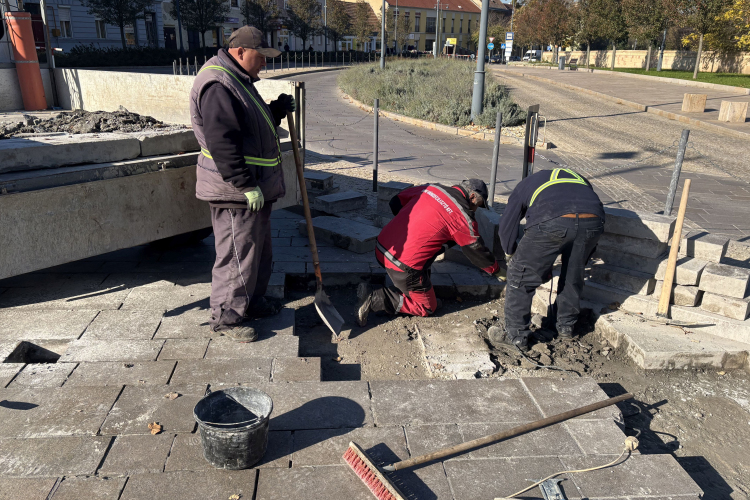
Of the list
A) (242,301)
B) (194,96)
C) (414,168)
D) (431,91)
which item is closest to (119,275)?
(242,301)

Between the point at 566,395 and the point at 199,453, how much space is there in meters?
2.10

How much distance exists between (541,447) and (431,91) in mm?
16780

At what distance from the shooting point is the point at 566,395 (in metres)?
3.41

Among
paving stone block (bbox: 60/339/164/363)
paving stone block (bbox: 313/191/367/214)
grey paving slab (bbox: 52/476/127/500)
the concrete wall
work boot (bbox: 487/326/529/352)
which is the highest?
the concrete wall

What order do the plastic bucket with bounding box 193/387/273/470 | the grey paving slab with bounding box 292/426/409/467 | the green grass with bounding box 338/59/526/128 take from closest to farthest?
the plastic bucket with bounding box 193/387/273/470 → the grey paving slab with bounding box 292/426/409/467 → the green grass with bounding box 338/59/526/128

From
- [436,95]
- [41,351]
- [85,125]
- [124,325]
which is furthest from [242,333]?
[436,95]

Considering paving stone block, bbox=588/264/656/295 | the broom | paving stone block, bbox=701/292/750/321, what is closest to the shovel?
the broom

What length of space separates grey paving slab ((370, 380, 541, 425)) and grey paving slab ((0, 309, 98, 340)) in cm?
228

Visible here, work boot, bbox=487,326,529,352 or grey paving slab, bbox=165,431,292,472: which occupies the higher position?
grey paving slab, bbox=165,431,292,472

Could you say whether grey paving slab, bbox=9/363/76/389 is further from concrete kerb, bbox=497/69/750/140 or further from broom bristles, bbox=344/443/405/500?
concrete kerb, bbox=497/69/750/140

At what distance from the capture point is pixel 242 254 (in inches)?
158

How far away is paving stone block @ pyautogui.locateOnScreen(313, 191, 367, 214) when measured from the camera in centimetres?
714

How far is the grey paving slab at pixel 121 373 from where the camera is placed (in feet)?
11.2

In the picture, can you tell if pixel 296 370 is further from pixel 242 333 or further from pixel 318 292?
pixel 318 292
